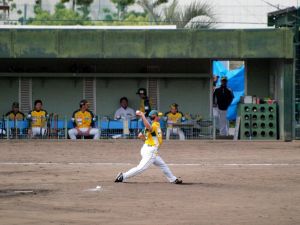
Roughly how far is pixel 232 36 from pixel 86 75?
Answer: 530 centimetres

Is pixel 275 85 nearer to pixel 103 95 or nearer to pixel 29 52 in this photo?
pixel 103 95

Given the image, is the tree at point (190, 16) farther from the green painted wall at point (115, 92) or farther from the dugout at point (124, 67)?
the green painted wall at point (115, 92)

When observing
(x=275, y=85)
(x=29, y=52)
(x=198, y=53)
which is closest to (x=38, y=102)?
(x=29, y=52)

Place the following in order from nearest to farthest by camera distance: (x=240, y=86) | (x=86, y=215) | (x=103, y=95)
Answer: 1. (x=86, y=215)
2. (x=103, y=95)
3. (x=240, y=86)

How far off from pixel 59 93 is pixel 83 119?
2.58 m

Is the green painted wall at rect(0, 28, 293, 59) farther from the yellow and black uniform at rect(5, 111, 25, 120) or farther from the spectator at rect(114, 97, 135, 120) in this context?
the yellow and black uniform at rect(5, 111, 25, 120)

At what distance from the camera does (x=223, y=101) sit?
109 ft

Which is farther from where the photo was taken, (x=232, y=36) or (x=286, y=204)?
(x=232, y=36)

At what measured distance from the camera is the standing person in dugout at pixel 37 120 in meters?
31.5

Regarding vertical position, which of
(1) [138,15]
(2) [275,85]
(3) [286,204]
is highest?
(1) [138,15]

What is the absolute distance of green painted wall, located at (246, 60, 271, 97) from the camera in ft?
111

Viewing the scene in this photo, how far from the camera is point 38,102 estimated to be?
31.8 metres

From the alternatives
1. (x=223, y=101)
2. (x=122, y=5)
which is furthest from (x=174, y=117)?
(x=122, y=5)

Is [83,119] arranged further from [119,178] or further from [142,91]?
[119,178]
